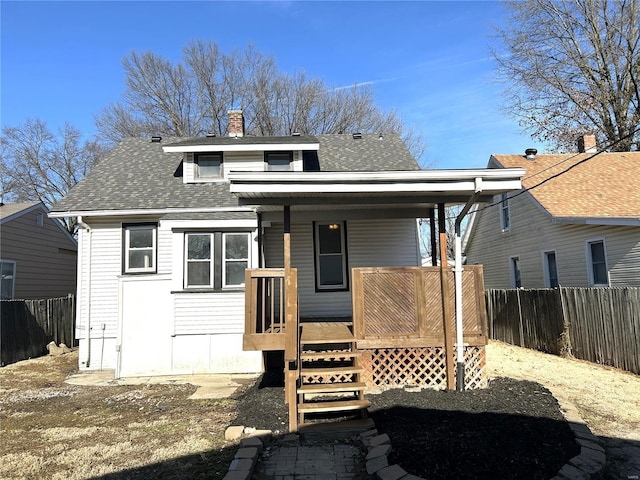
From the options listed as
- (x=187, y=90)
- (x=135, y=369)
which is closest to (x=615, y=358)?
(x=135, y=369)

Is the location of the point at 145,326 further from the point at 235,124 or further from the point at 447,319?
the point at 235,124

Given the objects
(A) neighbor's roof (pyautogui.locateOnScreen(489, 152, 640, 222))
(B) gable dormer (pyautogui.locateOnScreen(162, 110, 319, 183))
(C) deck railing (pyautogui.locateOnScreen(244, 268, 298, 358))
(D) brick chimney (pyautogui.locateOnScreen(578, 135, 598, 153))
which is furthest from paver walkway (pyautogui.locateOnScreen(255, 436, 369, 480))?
(D) brick chimney (pyautogui.locateOnScreen(578, 135, 598, 153))

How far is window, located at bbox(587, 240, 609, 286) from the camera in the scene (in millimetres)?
11336

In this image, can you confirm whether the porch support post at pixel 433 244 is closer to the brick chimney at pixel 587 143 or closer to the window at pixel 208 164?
the window at pixel 208 164

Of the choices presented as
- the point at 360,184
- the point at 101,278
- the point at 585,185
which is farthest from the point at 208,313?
the point at 585,185

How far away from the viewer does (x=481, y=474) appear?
11.6 feet

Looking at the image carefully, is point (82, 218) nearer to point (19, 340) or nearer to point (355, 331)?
point (19, 340)

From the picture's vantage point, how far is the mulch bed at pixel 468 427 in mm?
3684

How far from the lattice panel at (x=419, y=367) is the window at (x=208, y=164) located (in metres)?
6.52

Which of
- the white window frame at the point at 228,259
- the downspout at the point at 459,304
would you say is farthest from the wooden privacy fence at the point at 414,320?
the white window frame at the point at 228,259

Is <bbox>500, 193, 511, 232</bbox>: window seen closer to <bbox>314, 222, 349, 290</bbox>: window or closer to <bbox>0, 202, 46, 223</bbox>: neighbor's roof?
<bbox>314, 222, 349, 290</bbox>: window

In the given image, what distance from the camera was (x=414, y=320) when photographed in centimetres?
641

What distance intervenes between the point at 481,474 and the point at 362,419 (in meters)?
1.88

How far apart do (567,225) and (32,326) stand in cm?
1557
